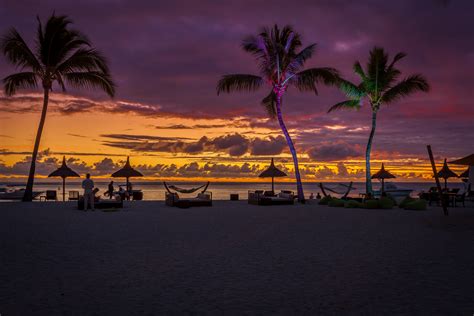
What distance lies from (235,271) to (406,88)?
73.3ft

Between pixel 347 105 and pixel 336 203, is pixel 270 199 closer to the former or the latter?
pixel 336 203

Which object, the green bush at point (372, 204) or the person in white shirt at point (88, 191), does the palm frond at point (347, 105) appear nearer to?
the green bush at point (372, 204)

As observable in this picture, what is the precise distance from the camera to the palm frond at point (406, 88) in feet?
83.3

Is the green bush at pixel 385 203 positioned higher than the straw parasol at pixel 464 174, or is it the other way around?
the straw parasol at pixel 464 174

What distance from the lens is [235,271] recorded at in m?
6.48

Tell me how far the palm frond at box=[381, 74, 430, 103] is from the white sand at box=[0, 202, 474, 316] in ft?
51.1

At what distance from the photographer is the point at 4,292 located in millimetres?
5242

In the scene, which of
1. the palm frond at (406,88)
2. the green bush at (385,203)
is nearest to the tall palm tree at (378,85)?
the palm frond at (406,88)

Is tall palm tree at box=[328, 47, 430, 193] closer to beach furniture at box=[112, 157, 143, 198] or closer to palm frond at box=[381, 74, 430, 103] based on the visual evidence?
palm frond at box=[381, 74, 430, 103]

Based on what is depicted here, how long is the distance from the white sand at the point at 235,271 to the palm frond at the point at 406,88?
15.6 m

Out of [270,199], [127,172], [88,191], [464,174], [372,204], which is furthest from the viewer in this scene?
[464,174]

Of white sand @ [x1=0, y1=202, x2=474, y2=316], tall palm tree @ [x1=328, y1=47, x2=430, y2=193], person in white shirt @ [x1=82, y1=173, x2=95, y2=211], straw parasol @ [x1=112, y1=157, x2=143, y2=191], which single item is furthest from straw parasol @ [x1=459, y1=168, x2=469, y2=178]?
person in white shirt @ [x1=82, y1=173, x2=95, y2=211]

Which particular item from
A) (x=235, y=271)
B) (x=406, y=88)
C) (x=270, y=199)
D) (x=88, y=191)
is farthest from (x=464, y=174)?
(x=235, y=271)

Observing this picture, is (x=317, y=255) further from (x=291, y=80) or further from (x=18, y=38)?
(x=18, y=38)
